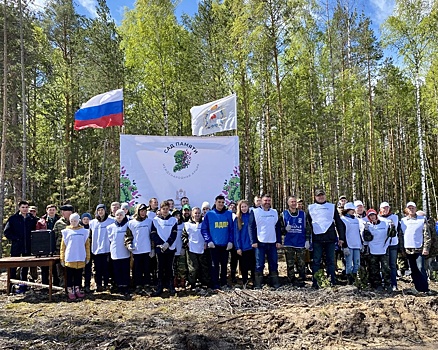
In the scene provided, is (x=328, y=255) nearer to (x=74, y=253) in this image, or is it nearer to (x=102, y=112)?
(x=74, y=253)

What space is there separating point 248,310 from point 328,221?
2.34 meters

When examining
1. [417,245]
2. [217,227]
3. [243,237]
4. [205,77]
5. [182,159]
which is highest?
[205,77]

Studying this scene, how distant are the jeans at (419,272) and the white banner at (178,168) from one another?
4.42 meters

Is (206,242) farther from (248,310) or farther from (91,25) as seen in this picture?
(91,25)

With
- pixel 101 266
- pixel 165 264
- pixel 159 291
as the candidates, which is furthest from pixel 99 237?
pixel 159 291

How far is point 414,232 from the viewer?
696cm

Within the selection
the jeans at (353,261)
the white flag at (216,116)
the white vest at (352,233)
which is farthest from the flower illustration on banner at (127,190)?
the jeans at (353,261)

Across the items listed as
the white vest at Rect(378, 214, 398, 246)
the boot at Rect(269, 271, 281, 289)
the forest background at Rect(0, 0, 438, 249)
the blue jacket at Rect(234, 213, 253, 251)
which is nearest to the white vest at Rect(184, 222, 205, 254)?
the blue jacket at Rect(234, 213, 253, 251)

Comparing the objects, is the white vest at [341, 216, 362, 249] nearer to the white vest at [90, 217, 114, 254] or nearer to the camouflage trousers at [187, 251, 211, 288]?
the camouflage trousers at [187, 251, 211, 288]

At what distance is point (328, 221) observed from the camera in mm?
6961

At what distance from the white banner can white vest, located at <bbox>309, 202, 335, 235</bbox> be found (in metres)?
3.29

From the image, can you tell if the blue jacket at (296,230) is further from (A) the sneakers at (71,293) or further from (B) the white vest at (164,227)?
(A) the sneakers at (71,293)

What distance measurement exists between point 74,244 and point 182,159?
156 inches

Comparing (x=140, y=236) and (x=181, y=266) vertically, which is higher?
(x=140, y=236)
